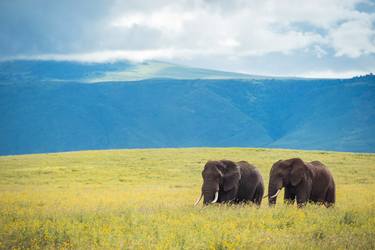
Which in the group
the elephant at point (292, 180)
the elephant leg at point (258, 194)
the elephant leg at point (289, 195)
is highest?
the elephant at point (292, 180)

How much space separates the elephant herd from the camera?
903 inches

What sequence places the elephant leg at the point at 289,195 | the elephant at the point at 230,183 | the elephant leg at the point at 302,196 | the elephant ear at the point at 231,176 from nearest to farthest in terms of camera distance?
the elephant at the point at 230,183, the elephant leg at the point at 302,196, the elephant ear at the point at 231,176, the elephant leg at the point at 289,195

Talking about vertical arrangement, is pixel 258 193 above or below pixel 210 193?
below

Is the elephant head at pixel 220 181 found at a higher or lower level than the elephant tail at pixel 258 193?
higher

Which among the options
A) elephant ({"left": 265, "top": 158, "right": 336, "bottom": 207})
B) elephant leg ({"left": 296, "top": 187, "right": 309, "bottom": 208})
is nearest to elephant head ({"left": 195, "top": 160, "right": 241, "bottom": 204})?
elephant ({"left": 265, "top": 158, "right": 336, "bottom": 207})

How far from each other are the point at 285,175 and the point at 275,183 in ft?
1.61

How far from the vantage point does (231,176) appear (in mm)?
23734

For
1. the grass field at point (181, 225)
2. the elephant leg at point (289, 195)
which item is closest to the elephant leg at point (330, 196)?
the grass field at point (181, 225)

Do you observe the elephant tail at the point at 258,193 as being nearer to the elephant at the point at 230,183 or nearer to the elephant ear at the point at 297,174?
the elephant at the point at 230,183

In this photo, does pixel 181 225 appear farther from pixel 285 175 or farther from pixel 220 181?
pixel 285 175

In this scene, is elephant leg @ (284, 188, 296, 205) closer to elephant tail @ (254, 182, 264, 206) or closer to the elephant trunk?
elephant tail @ (254, 182, 264, 206)

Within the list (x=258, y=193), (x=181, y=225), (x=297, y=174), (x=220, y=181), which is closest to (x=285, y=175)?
(x=297, y=174)

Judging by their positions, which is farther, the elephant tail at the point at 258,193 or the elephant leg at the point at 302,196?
the elephant tail at the point at 258,193

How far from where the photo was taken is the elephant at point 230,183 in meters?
22.9
